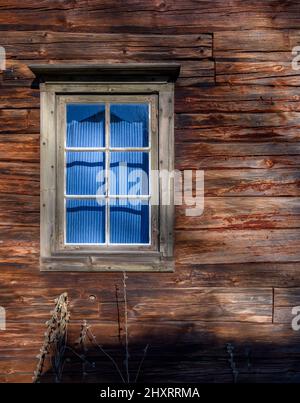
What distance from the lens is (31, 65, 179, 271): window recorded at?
5.36 meters

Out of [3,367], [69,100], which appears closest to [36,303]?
[3,367]

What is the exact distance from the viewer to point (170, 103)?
538cm

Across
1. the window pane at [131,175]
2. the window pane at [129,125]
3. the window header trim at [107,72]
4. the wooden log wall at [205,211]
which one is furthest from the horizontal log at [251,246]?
the window header trim at [107,72]

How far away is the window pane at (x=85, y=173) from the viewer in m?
5.46

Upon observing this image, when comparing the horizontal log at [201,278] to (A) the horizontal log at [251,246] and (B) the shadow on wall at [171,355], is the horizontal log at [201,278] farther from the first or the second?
(B) the shadow on wall at [171,355]

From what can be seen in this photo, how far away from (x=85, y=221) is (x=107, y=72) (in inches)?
46.2

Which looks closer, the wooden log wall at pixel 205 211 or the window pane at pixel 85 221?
the wooden log wall at pixel 205 211

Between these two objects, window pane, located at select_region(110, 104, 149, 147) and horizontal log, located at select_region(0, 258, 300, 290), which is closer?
horizontal log, located at select_region(0, 258, 300, 290)

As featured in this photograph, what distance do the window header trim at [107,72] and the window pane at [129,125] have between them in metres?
0.22

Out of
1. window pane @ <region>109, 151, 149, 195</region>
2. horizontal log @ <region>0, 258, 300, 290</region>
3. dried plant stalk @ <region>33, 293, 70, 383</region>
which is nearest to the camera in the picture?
dried plant stalk @ <region>33, 293, 70, 383</region>

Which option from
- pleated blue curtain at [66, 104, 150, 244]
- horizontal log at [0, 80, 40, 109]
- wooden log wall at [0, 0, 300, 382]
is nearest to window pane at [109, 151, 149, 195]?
pleated blue curtain at [66, 104, 150, 244]

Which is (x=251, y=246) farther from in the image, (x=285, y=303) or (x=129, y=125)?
(x=129, y=125)

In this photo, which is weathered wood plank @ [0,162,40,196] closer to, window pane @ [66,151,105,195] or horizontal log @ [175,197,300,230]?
window pane @ [66,151,105,195]
